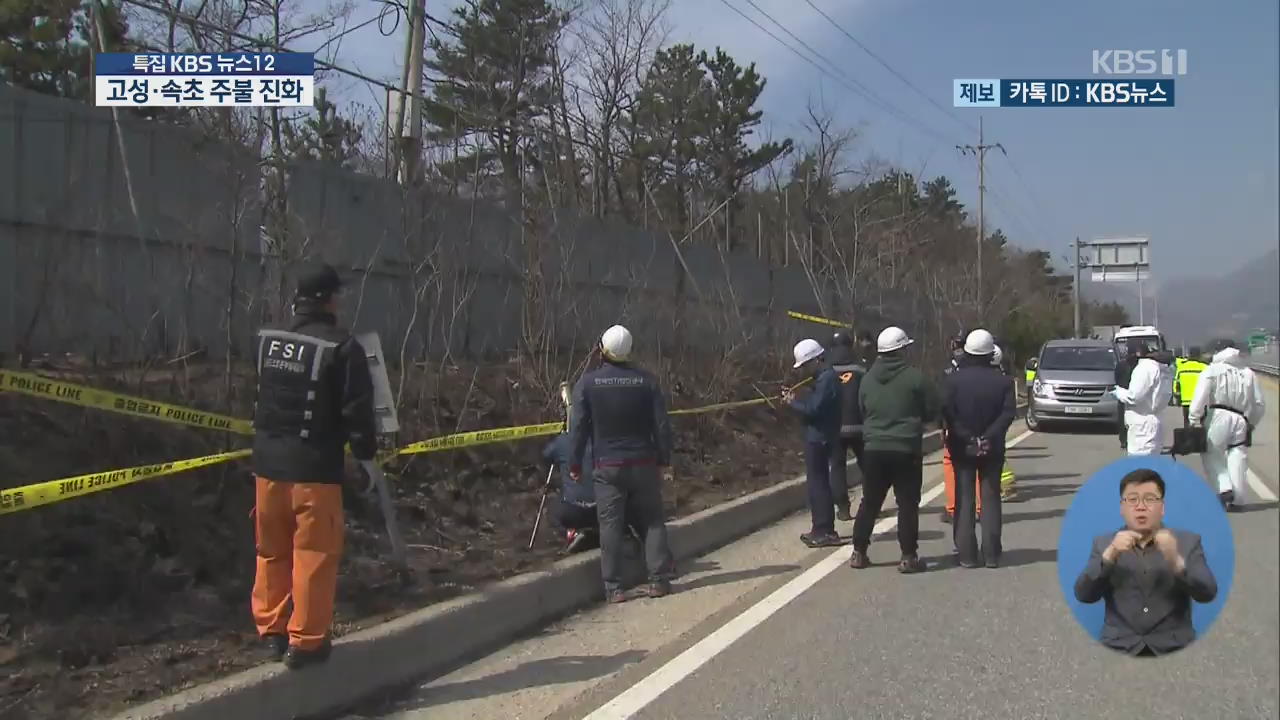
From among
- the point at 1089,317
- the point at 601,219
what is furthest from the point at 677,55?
the point at 1089,317

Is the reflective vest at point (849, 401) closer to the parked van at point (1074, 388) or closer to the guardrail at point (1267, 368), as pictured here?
the guardrail at point (1267, 368)

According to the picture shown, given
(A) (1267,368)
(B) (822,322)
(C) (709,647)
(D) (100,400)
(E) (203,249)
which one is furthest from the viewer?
(B) (822,322)

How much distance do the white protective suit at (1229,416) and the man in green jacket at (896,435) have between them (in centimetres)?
381

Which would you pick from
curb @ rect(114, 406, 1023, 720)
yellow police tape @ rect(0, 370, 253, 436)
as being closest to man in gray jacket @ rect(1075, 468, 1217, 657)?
curb @ rect(114, 406, 1023, 720)

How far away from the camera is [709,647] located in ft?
19.9

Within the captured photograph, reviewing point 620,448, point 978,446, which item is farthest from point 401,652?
point 978,446

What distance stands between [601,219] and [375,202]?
6721mm

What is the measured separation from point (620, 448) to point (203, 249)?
393cm

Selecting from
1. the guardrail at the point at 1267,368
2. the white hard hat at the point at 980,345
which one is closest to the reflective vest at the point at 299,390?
the white hard hat at the point at 980,345

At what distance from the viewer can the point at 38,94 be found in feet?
27.2

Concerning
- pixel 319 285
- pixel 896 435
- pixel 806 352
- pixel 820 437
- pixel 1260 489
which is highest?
pixel 319 285

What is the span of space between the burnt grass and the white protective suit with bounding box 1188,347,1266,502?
523 centimetres

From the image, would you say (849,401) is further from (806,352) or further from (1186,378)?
(1186,378)

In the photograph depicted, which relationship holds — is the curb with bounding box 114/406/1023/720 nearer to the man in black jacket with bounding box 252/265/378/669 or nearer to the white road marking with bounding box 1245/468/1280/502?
the man in black jacket with bounding box 252/265/378/669
